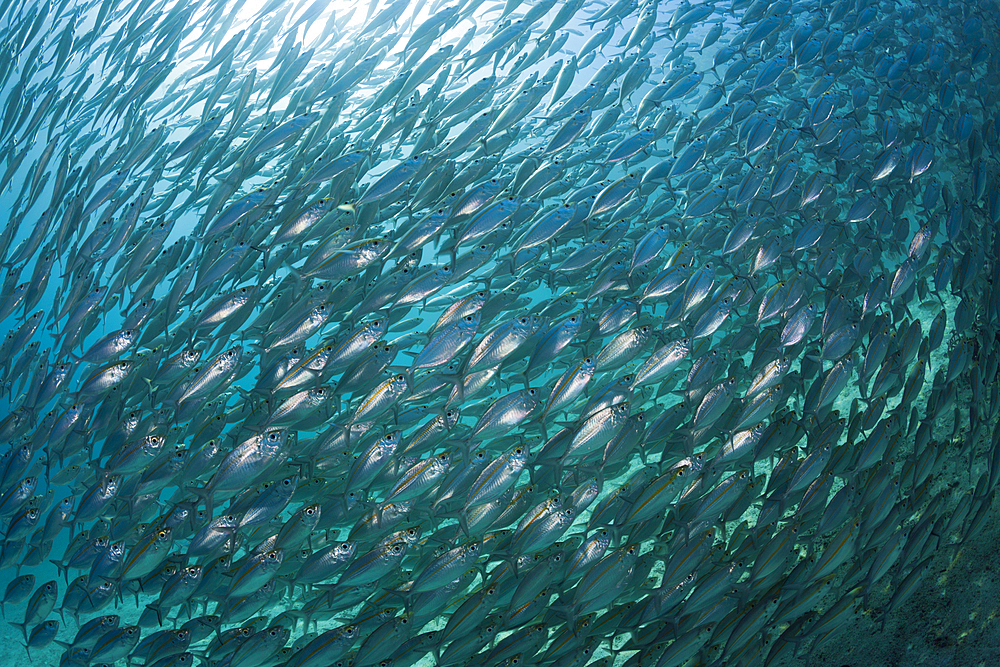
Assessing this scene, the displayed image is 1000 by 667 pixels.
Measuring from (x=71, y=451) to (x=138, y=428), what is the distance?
0.76m

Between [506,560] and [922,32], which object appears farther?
[922,32]

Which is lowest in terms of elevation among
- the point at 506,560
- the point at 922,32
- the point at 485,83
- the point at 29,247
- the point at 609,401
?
the point at 506,560

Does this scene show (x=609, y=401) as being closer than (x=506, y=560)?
No

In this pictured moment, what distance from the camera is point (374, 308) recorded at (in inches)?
132

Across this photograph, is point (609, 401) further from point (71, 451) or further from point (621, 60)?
point (71, 451)

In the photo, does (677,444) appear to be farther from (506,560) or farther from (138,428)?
(138,428)

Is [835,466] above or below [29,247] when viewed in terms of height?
below

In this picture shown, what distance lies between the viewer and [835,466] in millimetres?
3020

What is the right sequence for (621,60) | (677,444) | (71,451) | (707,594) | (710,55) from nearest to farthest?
(707,594)
(677,444)
(71,451)
(621,60)
(710,55)

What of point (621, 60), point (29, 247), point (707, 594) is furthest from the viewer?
point (621, 60)

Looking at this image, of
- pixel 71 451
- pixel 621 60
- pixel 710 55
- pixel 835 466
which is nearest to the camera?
pixel 835 466

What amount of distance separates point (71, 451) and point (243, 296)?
1.89 m

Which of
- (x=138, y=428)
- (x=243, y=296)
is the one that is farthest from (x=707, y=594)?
(x=138, y=428)

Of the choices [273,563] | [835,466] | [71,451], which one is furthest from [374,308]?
[835,466]
